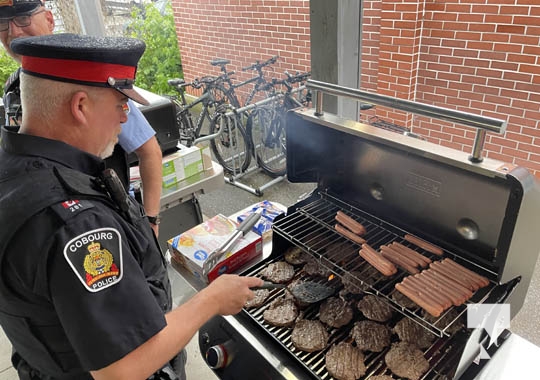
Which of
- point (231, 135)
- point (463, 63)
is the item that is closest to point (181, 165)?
point (231, 135)

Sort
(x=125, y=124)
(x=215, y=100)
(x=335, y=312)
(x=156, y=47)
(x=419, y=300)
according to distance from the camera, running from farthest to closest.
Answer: (x=156, y=47) → (x=215, y=100) → (x=125, y=124) → (x=335, y=312) → (x=419, y=300)

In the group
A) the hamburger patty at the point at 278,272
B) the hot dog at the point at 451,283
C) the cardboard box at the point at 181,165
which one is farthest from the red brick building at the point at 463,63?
the hot dog at the point at 451,283

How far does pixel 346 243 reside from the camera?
1.41m

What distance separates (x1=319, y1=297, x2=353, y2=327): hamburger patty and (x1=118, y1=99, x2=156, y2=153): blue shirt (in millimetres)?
1170

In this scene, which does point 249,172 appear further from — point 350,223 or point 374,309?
point 374,309

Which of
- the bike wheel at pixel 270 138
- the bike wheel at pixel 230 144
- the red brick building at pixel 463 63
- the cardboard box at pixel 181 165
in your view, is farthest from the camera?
the bike wheel at pixel 270 138

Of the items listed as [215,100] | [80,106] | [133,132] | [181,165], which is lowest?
[215,100]

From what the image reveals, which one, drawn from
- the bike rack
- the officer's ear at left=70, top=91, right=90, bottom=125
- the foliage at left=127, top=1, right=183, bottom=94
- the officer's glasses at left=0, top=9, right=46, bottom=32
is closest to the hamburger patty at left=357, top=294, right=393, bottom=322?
the officer's ear at left=70, top=91, right=90, bottom=125

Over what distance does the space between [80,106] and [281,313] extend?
0.91 metres

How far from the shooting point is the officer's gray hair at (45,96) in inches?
36.3

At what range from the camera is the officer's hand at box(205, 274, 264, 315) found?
115 cm

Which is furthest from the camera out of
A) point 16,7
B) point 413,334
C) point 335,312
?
point 16,7

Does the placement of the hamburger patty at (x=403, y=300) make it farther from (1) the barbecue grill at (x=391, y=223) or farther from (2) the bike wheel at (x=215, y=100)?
(2) the bike wheel at (x=215, y=100)

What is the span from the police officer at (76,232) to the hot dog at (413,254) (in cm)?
66
